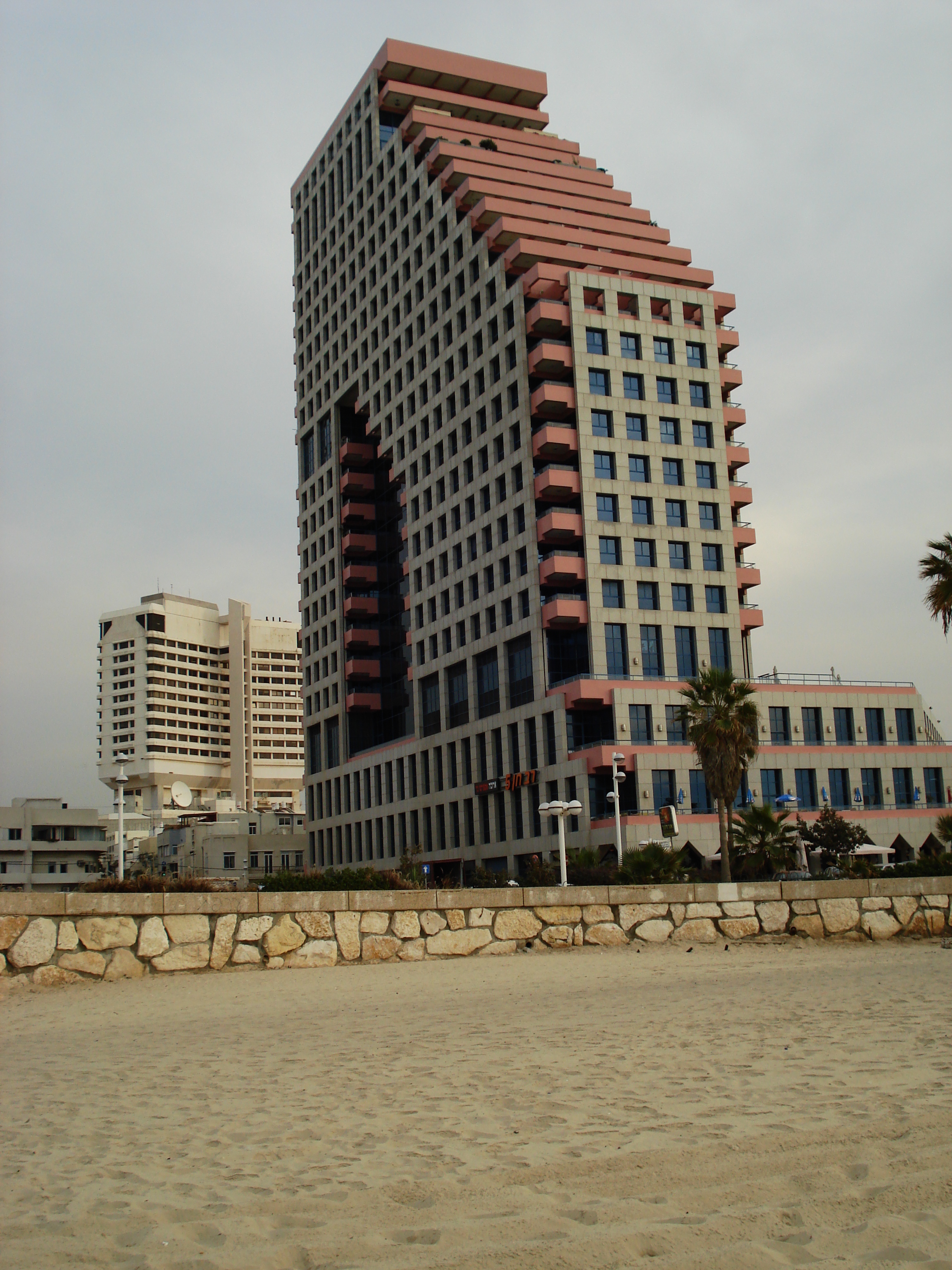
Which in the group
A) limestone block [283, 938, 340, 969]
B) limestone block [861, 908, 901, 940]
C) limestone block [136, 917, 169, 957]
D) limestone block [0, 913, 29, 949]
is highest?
limestone block [0, 913, 29, 949]

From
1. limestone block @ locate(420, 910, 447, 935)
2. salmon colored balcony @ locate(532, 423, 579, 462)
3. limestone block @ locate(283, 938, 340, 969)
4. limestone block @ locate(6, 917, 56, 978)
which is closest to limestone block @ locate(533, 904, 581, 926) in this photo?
limestone block @ locate(420, 910, 447, 935)

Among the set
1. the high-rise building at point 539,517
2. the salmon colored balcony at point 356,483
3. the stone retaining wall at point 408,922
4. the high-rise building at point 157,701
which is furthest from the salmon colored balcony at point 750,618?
the high-rise building at point 157,701

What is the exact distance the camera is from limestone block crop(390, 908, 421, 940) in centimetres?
1702

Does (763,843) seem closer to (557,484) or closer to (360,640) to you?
(557,484)

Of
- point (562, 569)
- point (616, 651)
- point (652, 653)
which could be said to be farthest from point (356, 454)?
point (652, 653)

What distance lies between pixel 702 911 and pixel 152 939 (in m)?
8.98

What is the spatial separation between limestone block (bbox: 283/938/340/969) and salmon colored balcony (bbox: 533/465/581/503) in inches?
2134

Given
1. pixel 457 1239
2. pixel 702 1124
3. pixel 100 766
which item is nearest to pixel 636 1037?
pixel 702 1124

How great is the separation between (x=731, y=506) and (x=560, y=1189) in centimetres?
7093

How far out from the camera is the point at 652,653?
6862 cm

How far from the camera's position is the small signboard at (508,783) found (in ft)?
221

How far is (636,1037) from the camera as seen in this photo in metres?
9.97

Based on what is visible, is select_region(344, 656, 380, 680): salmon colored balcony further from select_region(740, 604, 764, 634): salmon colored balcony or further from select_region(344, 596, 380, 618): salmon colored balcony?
select_region(740, 604, 764, 634): salmon colored balcony

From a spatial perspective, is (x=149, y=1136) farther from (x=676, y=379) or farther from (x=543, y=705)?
(x=676, y=379)
